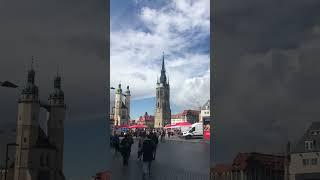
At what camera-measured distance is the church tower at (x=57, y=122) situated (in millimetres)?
11133

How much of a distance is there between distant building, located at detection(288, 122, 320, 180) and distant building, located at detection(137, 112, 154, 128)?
3.70 m

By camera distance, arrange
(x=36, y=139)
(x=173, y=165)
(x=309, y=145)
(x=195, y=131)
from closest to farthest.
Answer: (x=173, y=165) → (x=36, y=139) → (x=309, y=145) → (x=195, y=131)

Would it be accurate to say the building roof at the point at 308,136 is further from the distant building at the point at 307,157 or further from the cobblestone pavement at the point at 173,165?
the cobblestone pavement at the point at 173,165

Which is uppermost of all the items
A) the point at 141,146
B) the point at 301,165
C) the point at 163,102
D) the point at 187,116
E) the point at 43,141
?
the point at 163,102

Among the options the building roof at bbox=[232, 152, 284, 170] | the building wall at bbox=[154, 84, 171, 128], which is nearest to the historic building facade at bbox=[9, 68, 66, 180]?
the building wall at bbox=[154, 84, 171, 128]

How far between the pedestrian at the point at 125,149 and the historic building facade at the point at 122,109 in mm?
899

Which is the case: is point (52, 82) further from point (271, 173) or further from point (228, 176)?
point (271, 173)

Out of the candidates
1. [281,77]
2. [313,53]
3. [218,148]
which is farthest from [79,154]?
[313,53]

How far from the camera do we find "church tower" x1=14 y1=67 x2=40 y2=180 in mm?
10719

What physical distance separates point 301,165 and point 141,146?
167 inches

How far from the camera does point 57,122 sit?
1164cm

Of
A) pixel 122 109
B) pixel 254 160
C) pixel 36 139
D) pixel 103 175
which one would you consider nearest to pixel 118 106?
pixel 122 109

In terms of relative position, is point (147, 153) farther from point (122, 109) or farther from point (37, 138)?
point (37, 138)

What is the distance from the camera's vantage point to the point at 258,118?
11.9 meters
